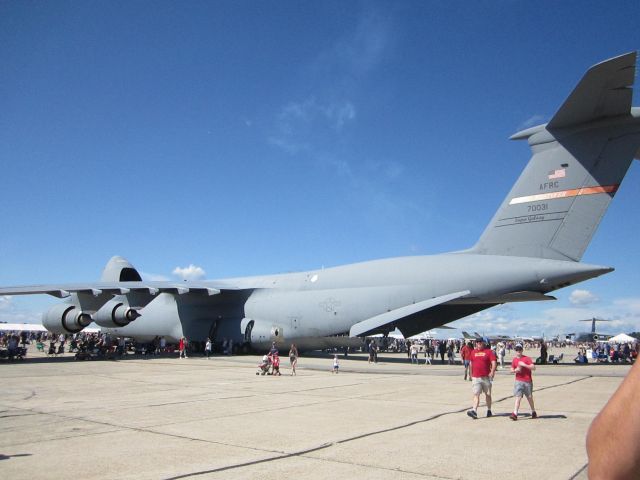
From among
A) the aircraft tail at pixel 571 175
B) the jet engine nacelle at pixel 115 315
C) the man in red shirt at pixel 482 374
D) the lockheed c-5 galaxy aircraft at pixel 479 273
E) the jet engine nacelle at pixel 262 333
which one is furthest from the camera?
the jet engine nacelle at pixel 115 315

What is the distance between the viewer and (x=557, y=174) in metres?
14.8

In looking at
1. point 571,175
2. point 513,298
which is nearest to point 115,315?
point 513,298

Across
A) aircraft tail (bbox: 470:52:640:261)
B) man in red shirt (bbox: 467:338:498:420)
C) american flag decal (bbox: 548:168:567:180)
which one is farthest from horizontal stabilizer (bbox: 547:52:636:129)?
man in red shirt (bbox: 467:338:498:420)

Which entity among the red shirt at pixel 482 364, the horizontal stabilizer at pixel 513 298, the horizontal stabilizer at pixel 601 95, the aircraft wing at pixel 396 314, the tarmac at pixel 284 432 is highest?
the horizontal stabilizer at pixel 601 95

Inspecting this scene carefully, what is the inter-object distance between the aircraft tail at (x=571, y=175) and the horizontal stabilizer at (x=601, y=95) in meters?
0.02

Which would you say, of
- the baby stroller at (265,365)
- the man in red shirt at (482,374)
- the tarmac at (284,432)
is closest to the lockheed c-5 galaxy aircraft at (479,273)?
the baby stroller at (265,365)

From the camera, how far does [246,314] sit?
23.5 m

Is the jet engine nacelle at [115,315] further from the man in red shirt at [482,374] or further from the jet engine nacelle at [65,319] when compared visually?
the man in red shirt at [482,374]

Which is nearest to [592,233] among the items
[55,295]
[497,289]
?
[497,289]

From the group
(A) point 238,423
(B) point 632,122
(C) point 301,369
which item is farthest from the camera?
(C) point 301,369

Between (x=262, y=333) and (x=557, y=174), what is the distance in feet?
43.2

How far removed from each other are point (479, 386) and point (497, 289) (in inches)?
329

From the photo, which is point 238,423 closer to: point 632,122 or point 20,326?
point 632,122

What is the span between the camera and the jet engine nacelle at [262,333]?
→ 21.8 m
